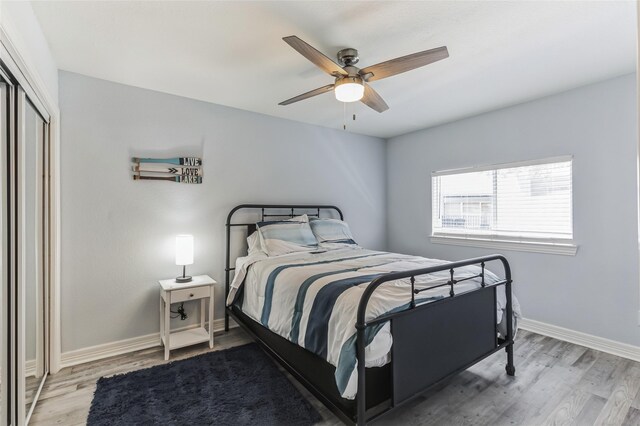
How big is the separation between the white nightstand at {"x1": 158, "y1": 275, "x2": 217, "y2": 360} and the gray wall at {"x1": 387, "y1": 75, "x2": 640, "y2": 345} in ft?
10.3

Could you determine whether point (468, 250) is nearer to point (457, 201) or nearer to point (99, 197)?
point (457, 201)

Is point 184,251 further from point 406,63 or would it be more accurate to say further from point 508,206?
point 508,206

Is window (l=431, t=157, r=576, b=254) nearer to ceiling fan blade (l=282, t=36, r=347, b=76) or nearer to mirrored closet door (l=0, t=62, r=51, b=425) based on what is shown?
ceiling fan blade (l=282, t=36, r=347, b=76)

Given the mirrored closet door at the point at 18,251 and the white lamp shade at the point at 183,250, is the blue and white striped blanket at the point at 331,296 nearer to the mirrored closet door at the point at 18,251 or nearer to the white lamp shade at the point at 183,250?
the white lamp shade at the point at 183,250

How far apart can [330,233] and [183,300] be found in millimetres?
1705

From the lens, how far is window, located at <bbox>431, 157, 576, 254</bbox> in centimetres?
308

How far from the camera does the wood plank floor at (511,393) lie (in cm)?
187

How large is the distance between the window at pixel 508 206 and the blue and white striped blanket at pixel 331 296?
1.19 m

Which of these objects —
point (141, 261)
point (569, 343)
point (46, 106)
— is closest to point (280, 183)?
point (141, 261)

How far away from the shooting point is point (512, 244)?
11.2 feet

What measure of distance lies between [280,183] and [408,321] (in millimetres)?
2486

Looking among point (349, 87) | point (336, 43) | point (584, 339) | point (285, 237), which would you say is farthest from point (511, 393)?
point (336, 43)

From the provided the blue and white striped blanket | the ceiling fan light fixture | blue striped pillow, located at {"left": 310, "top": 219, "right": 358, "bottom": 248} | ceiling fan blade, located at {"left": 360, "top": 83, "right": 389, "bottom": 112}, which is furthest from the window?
the ceiling fan light fixture

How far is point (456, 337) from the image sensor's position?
6.53ft
